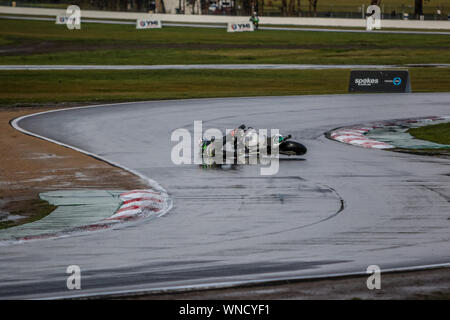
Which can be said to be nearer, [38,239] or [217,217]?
[38,239]

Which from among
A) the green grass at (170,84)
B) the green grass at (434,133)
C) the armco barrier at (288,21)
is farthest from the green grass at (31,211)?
the armco barrier at (288,21)

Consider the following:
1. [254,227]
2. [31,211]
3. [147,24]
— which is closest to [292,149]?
[254,227]

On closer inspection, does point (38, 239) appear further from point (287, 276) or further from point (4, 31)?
point (4, 31)

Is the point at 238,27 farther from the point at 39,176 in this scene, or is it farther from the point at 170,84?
the point at 39,176

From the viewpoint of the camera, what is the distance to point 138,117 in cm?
2895

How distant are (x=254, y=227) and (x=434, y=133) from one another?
13869 millimetres

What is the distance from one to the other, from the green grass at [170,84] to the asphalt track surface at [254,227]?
1224 cm

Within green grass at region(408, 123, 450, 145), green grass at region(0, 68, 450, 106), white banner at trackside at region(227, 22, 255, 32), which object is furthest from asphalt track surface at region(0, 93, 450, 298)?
white banner at trackside at region(227, 22, 255, 32)

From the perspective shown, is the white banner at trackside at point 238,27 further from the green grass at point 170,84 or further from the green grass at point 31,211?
the green grass at point 31,211

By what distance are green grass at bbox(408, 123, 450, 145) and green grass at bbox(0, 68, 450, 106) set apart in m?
12.2

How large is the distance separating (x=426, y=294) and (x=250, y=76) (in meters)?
37.6

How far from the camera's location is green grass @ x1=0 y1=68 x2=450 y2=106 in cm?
3688
